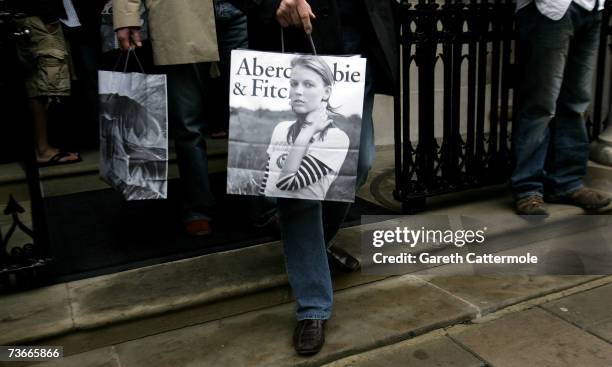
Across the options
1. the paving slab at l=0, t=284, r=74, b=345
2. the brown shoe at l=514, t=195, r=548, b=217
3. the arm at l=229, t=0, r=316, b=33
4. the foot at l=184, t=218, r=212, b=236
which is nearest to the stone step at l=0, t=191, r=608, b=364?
the paving slab at l=0, t=284, r=74, b=345

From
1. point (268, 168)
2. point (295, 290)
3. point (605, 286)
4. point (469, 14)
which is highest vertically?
point (469, 14)

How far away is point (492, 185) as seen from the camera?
13.3ft

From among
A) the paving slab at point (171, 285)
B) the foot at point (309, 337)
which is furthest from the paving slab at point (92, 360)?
the foot at point (309, 337)

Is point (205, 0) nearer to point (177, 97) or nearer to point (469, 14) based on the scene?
point (177, 97)

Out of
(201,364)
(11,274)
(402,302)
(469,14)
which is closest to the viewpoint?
(201,364)

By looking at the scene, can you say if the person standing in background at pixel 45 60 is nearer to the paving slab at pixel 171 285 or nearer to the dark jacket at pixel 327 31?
the paving slab at pixel 171 285

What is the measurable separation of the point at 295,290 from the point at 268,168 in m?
0.58

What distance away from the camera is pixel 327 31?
226 centimetres

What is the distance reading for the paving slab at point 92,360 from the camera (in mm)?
2373

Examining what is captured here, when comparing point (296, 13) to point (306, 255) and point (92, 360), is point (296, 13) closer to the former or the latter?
point (306, 255)

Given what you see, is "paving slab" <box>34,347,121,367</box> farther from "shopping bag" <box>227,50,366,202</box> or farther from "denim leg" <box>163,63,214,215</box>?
"denim leg" <box>163,63,214,215</box>

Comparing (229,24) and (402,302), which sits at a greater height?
(229,24)

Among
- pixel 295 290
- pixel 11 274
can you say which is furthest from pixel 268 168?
pixel 11 274

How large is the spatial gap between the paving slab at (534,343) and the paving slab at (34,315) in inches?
65.3
